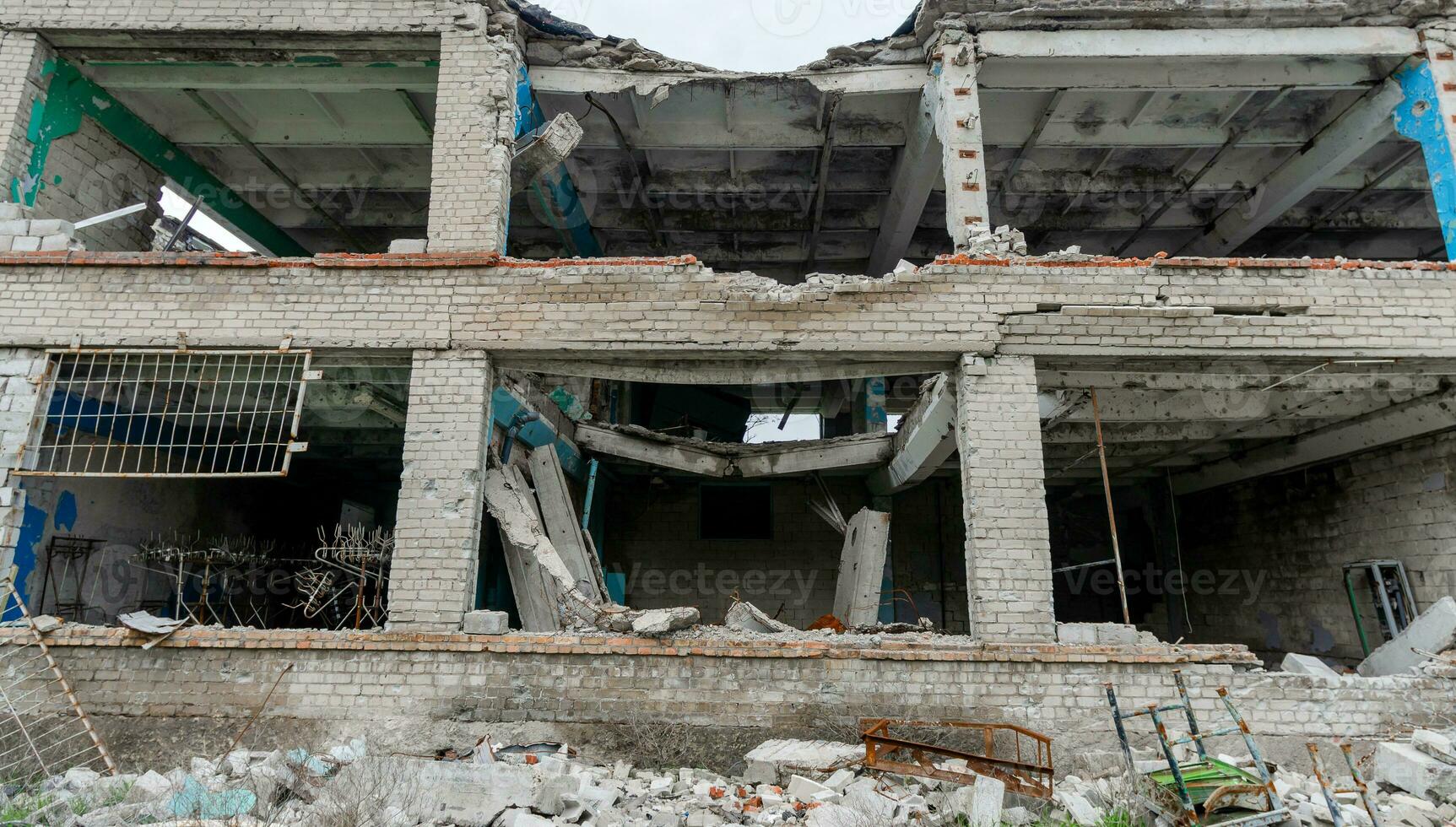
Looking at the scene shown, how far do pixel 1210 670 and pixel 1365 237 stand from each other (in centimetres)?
953

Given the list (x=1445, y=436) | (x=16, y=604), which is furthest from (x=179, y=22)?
(x=1445, y=436)

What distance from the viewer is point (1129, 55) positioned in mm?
7969

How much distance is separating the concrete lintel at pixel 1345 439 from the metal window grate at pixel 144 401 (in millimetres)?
10318

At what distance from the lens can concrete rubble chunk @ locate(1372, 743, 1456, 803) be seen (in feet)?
17.3

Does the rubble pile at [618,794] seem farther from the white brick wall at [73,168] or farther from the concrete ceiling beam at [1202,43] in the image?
the concrete ceiling beam at [1202,43]

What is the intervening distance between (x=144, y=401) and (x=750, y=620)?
6.64 metres

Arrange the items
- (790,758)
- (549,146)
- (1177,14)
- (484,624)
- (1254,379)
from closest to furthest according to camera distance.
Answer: (790,758)
(484,624)
(1254,379)
(1177,14)
(549,146)

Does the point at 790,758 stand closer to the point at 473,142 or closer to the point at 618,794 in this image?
the point at 618,794

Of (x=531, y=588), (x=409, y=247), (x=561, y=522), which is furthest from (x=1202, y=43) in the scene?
(x=531, y=588)

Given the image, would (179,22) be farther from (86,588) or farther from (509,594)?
(509,594)

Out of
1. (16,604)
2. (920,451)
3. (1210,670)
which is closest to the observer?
(1210,670)

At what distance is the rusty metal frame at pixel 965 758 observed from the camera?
5.16m

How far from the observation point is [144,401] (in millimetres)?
8297

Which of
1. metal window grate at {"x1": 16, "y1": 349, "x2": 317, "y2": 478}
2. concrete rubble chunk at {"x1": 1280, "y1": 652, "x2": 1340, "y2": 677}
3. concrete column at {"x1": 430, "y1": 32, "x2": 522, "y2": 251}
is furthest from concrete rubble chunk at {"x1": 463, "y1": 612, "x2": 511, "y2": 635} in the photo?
concrete rubble chunk at {"x1": 1280, "y1": 652, "x2": 1340, "y2": 677}
